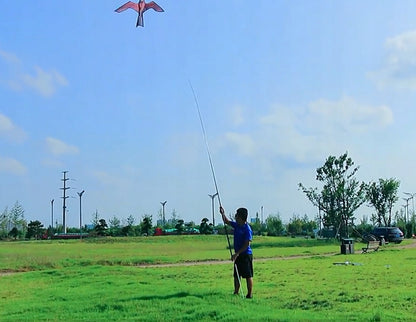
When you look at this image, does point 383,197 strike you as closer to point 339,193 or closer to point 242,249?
point 339,193

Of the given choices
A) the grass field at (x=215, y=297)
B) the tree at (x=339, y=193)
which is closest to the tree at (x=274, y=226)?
the tree at (x=339, y=193)

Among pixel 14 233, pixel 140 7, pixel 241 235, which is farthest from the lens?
pixel 14 233

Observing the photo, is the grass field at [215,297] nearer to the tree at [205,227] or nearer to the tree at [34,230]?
the tree at [205,227]

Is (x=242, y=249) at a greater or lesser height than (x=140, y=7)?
lesser

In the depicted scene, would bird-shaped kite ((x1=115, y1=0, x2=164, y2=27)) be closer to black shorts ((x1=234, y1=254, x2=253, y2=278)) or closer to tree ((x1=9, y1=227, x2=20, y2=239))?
black shorts ((x1=234, y1=254, x2=253, y2=278))

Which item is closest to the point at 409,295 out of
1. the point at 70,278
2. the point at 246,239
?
the point at 246,239

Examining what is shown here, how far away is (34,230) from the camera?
87000 mm

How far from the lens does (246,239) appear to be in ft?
39.7

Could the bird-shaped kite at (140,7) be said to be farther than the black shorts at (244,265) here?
Yes

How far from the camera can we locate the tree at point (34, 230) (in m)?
86.9

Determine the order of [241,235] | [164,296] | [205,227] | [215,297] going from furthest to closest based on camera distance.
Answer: [205,227], [241,235], [164,296], [215,297]

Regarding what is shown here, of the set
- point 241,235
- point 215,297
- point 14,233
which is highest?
point 14,233

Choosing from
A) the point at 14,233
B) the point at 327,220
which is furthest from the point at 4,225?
the point at 327,220

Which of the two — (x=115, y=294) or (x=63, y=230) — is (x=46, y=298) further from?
(x=63, y=230)
